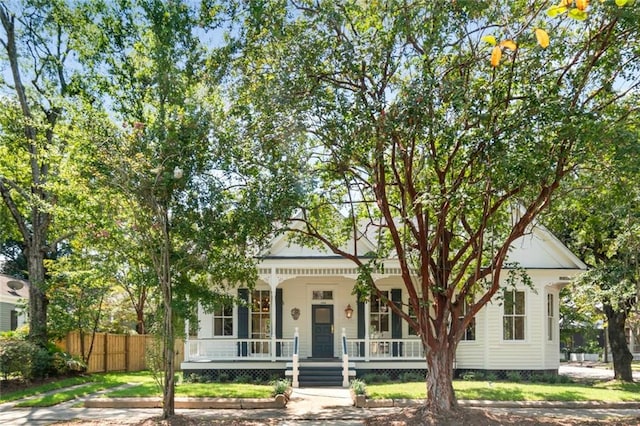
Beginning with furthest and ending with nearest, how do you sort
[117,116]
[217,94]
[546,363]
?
[546,363]
[117,116]
[217,94]

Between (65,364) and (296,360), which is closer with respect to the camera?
(296,360)

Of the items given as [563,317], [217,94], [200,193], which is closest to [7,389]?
[200,193]

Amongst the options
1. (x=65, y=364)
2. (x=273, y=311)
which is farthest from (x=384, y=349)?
(x=65, y=364)

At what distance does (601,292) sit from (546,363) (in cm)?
370

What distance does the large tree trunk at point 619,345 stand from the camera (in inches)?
765

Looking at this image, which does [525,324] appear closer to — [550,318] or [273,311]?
[550,318]

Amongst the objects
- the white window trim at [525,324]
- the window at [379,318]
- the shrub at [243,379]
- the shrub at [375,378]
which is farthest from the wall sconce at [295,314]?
the white window trim at [525,324]

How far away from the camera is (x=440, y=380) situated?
11172mm

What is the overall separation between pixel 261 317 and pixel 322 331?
220cm

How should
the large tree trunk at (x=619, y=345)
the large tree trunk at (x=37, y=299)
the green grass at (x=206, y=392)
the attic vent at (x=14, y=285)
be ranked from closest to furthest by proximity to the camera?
the green grass at (x=206, y=392) < the large tree trunk at (x=37, y=299) < the large tree trunk at (x=619, y=345) < the attic vent at (x=14, y=285)

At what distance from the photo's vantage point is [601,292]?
16.7 metres

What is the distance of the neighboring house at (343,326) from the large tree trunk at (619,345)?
5.91ft

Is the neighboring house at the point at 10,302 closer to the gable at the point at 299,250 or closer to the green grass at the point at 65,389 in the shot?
the green grass at the point at 65,389

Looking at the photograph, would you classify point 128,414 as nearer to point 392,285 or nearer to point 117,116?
point 117,116
